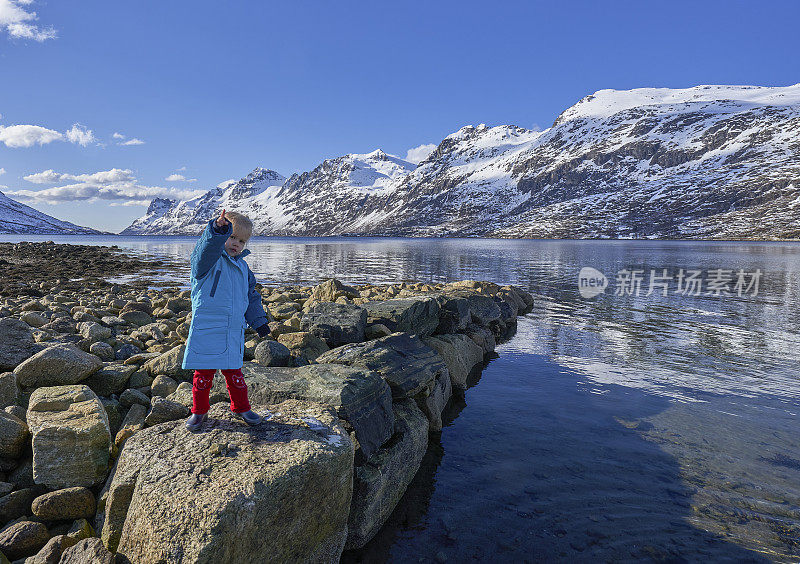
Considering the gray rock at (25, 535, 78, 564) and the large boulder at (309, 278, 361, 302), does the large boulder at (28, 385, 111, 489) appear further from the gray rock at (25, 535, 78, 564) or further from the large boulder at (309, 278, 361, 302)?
the large boulder at (309, 278, 361, 302)

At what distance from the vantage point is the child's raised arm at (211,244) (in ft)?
16.0

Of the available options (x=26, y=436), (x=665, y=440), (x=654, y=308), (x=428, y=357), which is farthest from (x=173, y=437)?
(x=654, y=308)

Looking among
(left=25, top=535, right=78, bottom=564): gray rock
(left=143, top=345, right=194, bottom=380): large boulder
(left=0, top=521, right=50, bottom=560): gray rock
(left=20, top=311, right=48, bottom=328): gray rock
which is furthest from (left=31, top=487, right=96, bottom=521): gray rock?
(left=20, top=311, right=48, bottom=328): gray rock

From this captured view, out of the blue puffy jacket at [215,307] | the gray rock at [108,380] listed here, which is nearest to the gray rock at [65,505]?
the blue puffy jacket at [215,307]

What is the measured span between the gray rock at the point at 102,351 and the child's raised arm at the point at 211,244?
6178 millimetres

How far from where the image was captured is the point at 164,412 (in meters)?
6.26

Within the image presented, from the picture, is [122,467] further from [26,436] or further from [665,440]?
[665,440]

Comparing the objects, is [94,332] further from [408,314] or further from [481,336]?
[481,336]

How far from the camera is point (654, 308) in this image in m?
24.4

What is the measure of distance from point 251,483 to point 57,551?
220cm

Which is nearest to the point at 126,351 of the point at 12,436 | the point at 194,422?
the point at 12,436

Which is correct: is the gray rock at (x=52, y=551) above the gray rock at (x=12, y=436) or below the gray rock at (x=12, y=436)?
below

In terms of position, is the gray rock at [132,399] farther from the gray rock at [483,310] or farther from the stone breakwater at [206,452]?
the gray rock at [483,310]

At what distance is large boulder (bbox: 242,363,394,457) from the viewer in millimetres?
6380
